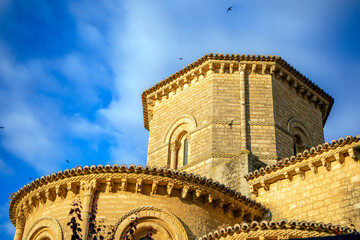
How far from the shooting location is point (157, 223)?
11578 millimetres

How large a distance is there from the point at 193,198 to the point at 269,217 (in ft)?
8.22

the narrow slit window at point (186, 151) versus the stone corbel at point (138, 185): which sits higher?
the narrow slit window at point (186, 151)

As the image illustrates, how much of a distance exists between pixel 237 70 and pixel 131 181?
306 inches

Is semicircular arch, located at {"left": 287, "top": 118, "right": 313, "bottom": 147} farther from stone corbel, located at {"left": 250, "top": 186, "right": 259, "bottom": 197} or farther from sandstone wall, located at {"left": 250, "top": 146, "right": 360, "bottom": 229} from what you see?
sandstone wall, located at {"left": 250, "top": 146, "right": 360, "bottom": 229}

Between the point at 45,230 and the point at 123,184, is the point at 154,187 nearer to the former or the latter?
the point at 123,184

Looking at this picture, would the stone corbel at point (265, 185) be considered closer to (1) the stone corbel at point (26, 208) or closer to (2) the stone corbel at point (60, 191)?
(2) the stone corbel at point (60, 191)

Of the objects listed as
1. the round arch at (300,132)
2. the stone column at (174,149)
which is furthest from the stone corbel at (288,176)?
the stone column at (174,149)

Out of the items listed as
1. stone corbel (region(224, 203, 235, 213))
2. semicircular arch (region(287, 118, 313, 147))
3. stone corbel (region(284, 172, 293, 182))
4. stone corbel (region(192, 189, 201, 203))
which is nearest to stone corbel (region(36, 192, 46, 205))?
stone corbel (region(192, 189, 201, 203))

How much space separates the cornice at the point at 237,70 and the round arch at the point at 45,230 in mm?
8440

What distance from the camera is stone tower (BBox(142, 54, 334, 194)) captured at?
16.1 meters

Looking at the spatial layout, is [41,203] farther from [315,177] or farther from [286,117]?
[286,117]

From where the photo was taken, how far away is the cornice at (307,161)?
38.1ft

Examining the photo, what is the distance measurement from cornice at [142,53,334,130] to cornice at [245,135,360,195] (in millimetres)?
5449

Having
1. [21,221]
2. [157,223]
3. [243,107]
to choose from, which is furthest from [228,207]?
[21,221]
